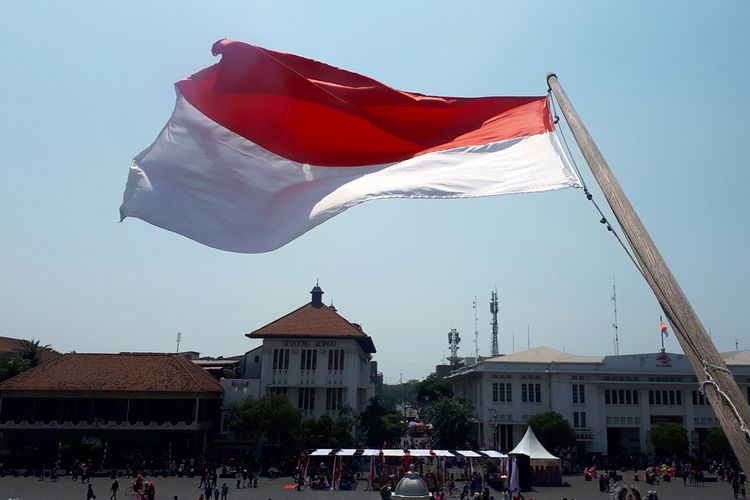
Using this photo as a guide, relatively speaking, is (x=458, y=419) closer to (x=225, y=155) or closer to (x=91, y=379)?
(x=91, y=379)

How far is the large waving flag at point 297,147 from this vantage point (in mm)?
7859

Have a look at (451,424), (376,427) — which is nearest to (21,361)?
(376,427)

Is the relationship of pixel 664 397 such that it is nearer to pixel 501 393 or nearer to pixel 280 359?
pixel 501 393

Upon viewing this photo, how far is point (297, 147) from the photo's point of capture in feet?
29.5

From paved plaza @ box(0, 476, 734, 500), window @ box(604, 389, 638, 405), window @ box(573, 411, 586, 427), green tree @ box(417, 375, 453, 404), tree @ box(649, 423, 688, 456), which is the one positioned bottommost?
paved plaza @ box(0, 476, 734, 500)

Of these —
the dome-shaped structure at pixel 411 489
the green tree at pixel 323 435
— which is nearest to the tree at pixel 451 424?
the green tree at pixel 323 435

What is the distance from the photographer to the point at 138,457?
146 ft

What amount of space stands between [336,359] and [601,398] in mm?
22123

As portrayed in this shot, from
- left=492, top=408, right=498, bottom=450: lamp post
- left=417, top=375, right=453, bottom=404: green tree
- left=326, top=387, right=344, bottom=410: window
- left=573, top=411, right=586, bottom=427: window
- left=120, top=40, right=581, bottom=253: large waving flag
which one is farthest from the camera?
left=417, top=375, right=453, bottom=404: green tree

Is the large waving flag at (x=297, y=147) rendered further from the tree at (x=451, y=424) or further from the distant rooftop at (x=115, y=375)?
the tree at (x=451, y=424)

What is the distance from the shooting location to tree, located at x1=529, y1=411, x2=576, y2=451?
163 feet

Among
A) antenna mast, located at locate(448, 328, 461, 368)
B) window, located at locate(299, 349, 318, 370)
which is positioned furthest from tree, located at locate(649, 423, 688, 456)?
antenna mast, located at locate(448, 328, 461, 368)

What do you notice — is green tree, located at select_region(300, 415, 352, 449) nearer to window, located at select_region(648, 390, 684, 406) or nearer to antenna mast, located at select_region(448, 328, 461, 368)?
window, located at select_region(648, 390, 684, 406)

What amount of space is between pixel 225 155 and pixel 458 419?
4736 cm
